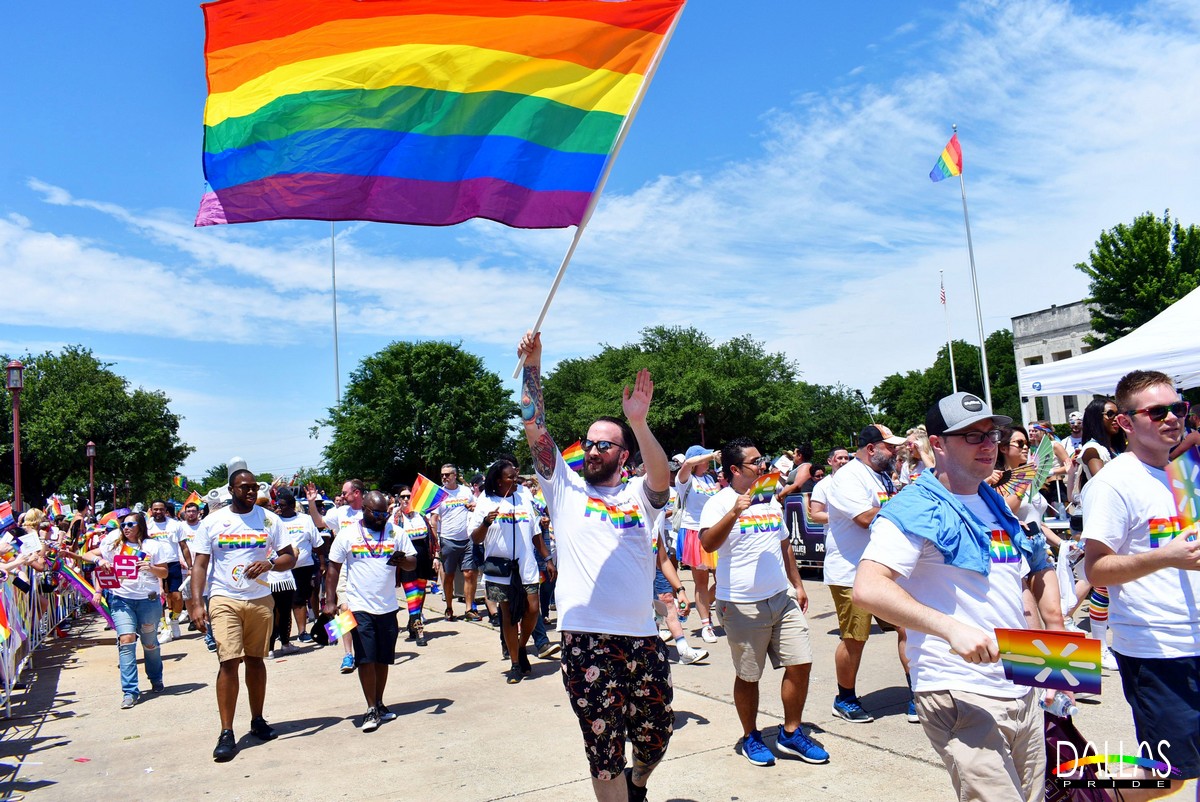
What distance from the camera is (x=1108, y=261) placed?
36.9m

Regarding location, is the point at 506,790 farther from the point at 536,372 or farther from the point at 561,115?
the point at 561,115

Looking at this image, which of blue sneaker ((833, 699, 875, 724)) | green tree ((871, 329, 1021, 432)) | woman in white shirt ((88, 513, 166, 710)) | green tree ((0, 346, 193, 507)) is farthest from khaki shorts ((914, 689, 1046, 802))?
green tree ((871, 329, 1021, 432))

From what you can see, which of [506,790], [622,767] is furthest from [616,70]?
[506,790]

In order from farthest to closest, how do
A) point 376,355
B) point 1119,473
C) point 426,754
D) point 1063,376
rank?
point 376,355, point 1063,376, point 426,754, point 1119,473

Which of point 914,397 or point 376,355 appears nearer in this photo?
point 376,355

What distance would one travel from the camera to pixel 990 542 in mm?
2926

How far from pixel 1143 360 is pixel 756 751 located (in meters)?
7.10

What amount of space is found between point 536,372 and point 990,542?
220 centimetres

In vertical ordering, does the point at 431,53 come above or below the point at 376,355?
below

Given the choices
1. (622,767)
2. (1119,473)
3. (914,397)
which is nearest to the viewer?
(1119,473)

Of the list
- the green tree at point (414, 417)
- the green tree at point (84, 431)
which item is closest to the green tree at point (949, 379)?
the green tree at point (414, 417)

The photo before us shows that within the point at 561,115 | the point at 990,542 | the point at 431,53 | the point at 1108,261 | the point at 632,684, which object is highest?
the point at 1108,261

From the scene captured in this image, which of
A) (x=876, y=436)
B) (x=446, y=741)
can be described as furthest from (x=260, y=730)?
(x=876, y=436)

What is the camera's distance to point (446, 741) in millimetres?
6355
